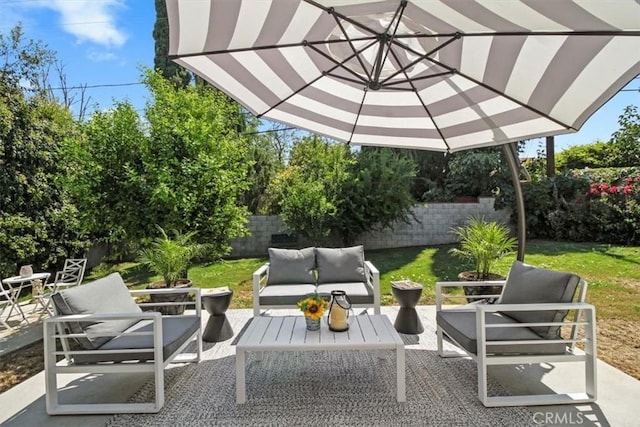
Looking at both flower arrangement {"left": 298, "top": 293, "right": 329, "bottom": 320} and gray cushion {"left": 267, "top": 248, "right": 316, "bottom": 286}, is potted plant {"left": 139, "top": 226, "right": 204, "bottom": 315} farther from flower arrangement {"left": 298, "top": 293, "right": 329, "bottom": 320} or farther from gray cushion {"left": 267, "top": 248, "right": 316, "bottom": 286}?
flower arrangement {"left": 298, "top": 293, "right": 329, "bottom": 320}

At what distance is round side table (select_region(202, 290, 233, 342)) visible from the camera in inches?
169

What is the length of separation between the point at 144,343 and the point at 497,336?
9.16ft

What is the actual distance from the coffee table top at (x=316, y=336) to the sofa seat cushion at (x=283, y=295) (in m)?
0.84

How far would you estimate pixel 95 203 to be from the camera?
5.81m

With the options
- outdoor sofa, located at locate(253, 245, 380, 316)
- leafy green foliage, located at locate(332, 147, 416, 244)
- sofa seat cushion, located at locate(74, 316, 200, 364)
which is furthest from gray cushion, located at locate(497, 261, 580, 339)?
leafy green foliage, located at locate(332, 147, 416, 244)

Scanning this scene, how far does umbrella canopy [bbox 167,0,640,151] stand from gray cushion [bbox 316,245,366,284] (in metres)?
1.57

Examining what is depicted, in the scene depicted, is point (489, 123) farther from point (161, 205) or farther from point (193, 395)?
point (161, 205)

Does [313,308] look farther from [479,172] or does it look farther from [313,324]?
[479,172]

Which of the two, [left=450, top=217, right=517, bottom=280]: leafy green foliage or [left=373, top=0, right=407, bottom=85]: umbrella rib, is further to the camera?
[left=450, top=217, right=517, bottom=280]: leafy green foliage

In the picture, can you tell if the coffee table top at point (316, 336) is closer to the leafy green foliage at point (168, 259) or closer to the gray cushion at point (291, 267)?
the gray cushion at point (291, 267)

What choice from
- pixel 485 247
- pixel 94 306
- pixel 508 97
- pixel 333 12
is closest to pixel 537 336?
pixel 508 97

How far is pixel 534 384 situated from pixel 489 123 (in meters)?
2.43

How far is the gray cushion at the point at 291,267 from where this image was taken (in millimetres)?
5016

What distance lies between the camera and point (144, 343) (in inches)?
118
